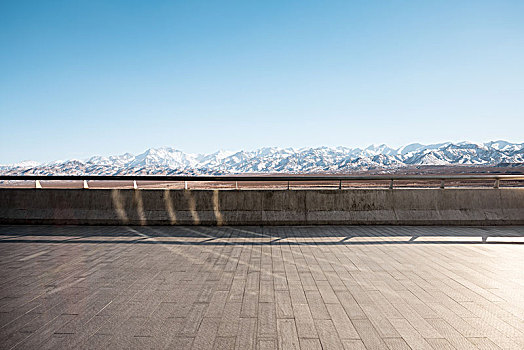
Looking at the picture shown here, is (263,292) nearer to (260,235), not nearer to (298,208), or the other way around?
(260,235)

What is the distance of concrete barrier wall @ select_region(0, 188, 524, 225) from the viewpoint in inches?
402

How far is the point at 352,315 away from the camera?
4.13m

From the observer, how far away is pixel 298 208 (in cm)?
1041

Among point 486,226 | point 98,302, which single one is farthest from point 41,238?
point 486,226

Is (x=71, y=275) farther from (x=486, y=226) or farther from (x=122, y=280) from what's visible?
(x=486, y=226)

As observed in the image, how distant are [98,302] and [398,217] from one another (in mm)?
8895

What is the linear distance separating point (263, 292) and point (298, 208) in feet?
18.6

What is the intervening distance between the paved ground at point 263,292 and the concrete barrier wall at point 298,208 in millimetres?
1726

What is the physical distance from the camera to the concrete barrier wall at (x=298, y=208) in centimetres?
1022

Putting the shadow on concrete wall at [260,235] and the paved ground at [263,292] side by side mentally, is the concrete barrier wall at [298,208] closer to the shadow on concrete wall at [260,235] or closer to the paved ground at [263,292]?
the shadow on concrete wall at [260,235]

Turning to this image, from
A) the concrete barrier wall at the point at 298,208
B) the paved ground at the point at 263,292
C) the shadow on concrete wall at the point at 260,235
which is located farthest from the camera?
the concrete barrier wall at the point at 298,208

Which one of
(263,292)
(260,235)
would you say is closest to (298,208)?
(260,235)

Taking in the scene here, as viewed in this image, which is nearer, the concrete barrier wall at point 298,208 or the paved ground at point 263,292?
the paved ground at point 263,292

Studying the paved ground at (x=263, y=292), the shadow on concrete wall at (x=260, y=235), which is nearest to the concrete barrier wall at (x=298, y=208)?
the shadow on concrete wall at (x=260, y=235)
